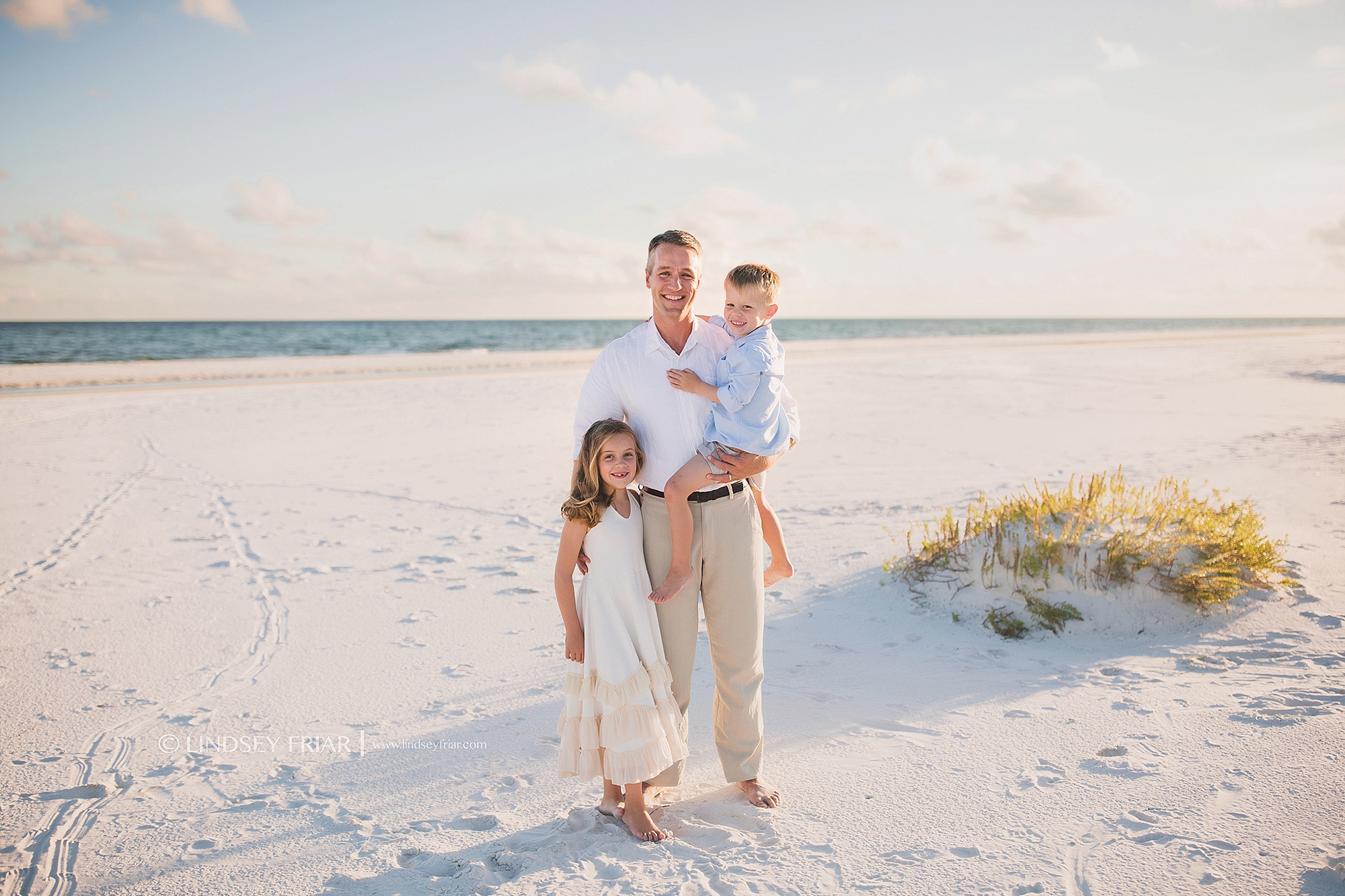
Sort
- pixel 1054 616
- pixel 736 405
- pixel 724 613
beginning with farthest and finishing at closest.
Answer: pixel 1054 616, pixel 724 613, pixel 736 405

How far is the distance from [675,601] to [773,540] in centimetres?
59

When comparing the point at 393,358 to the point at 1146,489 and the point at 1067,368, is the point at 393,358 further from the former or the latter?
the point at 1146,489

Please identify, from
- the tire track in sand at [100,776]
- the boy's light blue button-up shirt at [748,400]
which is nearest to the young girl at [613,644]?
the boy's light blue button-up shirt at [748,400]

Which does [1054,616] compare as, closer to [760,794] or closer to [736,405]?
[760,794]

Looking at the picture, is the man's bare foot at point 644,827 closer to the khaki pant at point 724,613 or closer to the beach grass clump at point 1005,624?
the khaki pant at point 724,613

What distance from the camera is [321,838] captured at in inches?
112

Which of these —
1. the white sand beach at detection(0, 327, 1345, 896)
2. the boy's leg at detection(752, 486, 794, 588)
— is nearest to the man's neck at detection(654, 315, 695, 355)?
the boy's leg at detection(752, 486, 794, 588)

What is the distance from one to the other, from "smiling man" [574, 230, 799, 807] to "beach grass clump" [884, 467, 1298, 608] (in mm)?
2512

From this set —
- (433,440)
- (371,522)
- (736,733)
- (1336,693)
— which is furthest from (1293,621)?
(433,440)

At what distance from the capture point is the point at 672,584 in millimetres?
2836

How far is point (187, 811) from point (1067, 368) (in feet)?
73.9

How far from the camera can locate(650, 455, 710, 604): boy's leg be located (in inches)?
109

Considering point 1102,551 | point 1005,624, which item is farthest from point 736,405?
point 1102,551

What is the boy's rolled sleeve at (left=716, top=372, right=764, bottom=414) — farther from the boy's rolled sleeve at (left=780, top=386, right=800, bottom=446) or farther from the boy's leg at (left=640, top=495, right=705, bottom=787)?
the boy's leg at (left=640, top=495, right=705, bottom=787)
